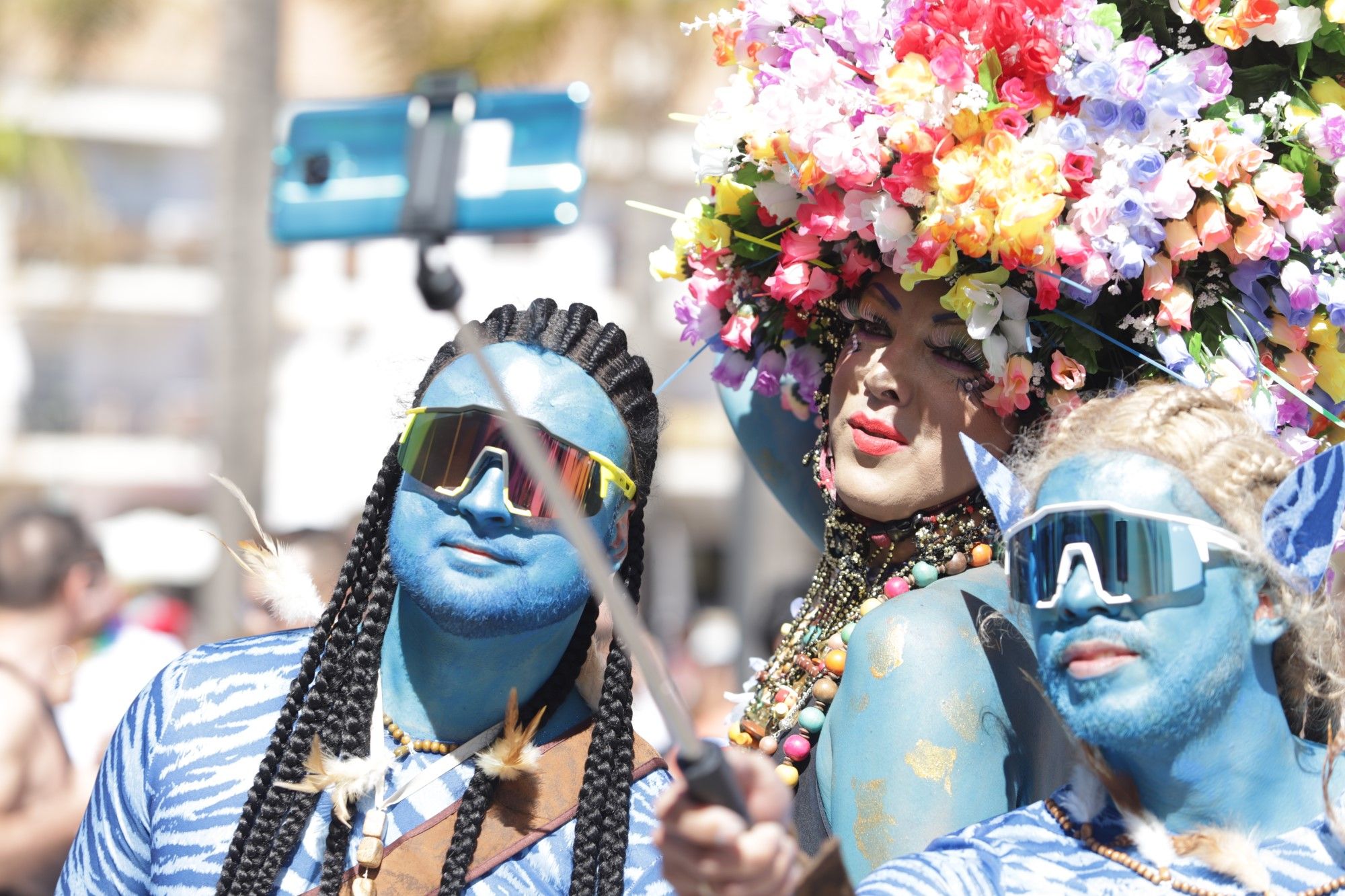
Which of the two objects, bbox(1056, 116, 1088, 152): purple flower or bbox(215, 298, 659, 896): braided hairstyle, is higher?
bbox(1056, 116, 1088, 152): purple flower

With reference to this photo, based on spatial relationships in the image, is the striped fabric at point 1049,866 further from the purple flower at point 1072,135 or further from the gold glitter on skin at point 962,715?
the purple flower at point 1072,135

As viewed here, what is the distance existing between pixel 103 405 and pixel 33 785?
21942 mm

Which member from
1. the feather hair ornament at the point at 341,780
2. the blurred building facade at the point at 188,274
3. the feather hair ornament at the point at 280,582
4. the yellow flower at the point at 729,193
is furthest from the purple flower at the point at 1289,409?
the blurred building facade at the point at 188,274

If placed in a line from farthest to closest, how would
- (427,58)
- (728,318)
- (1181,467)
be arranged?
(427,58), (728,318), (1181,467)

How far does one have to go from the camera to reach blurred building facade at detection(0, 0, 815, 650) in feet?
57.4

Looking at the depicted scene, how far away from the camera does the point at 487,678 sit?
2.93 meters

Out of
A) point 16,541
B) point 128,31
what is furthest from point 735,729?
point 128,31

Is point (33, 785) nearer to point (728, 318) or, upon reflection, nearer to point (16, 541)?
point (16, 541)

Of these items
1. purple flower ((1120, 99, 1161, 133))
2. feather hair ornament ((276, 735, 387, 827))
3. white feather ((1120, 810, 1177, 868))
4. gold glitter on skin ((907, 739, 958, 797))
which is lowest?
feather hair ornament ((276, 735, 387, 827))

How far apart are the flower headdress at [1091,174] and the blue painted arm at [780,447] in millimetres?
Result: 741

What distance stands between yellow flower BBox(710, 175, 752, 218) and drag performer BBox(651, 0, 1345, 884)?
0.08 feet

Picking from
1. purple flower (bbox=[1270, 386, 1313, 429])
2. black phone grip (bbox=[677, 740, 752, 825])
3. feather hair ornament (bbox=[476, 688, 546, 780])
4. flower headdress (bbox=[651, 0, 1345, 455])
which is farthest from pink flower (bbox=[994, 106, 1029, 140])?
black phone grip (bbox=[677, 740, 752, 825])

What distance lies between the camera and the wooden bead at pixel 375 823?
9.13 feet

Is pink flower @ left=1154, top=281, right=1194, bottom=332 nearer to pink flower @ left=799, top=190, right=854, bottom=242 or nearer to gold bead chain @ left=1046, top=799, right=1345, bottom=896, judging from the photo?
pink flower @ left=799, top=190, right=854, bottom=242
